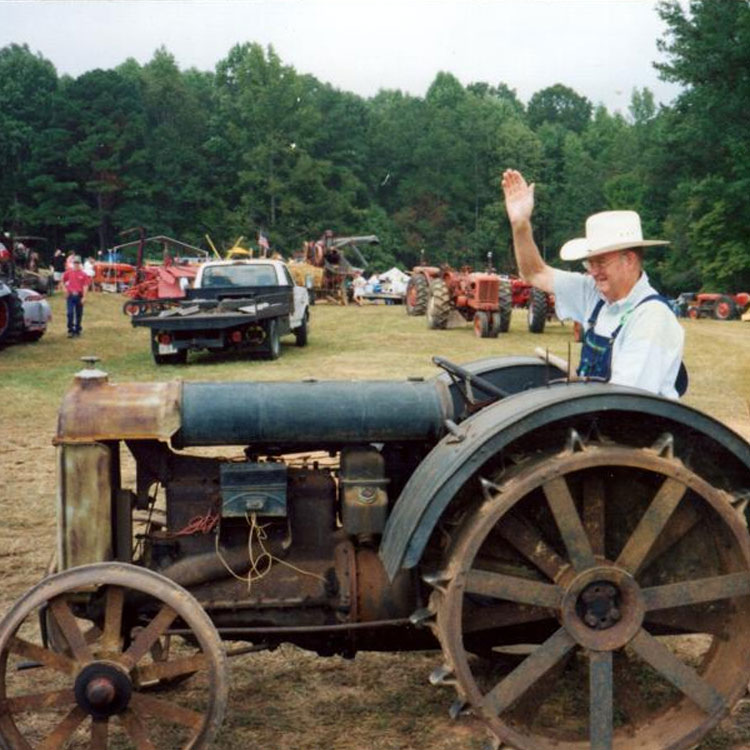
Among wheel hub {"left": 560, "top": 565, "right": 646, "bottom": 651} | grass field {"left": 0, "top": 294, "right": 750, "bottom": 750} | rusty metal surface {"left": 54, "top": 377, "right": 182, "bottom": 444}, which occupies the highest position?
rusty metal surface {"left": 54, "top": 377, "right": 182, "bottom": 444}

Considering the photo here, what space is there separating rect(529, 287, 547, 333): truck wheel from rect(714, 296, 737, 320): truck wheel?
13558mm

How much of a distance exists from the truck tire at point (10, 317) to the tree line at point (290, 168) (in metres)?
36.4

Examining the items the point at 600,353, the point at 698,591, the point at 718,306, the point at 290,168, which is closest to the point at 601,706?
the point at 698,591

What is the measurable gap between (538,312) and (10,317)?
1099cm

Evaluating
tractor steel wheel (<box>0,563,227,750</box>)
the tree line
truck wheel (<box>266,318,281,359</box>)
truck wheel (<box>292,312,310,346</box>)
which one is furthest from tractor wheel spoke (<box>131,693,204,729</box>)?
the tree line

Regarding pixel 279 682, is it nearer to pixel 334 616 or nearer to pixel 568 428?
pixel 334 616

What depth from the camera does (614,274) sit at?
12.9ft

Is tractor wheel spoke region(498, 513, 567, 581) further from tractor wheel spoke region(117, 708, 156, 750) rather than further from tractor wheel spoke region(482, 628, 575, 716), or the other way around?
tractor wheel spoke region(117, 708, 156, 750)

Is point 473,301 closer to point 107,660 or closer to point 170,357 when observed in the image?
point 170,357

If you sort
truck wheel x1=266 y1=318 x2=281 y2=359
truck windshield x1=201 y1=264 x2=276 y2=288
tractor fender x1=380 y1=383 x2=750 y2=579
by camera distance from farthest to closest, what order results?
truck windshield x1=201 y1=264 x2=276 y2=288 < truck wheel x1=266 y1=318 x2=281 y2=359 < tractor fender x1=380 y1=383 x2=750 y2=579

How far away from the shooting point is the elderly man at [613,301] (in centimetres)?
356

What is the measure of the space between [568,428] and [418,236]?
76.6 meters

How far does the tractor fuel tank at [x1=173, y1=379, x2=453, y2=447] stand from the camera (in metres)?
3.60

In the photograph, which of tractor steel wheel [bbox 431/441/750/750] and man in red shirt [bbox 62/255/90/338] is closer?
tractor steel wheel [bbox 431/441/750/750]
